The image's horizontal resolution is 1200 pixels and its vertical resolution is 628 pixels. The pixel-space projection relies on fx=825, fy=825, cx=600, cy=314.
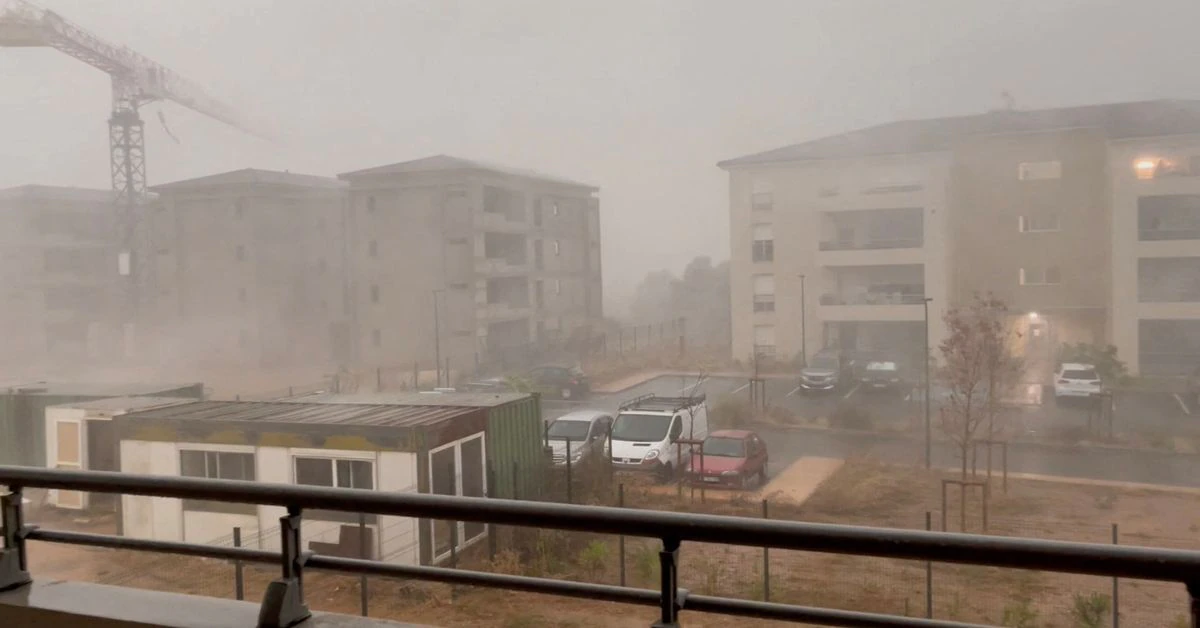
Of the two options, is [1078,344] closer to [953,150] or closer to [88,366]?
[953,150]

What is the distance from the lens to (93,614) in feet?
3.58

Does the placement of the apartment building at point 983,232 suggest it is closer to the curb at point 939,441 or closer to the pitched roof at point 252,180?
the curb at point 939,441

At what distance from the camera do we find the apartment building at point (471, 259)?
17.6 ft

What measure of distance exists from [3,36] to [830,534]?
20.7 feet

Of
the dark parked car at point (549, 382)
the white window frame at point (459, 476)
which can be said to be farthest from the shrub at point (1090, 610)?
the dark parked car at point (549, 382)

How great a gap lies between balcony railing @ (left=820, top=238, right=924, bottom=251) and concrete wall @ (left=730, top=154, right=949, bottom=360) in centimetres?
3

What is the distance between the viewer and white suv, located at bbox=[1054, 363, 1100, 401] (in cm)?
367

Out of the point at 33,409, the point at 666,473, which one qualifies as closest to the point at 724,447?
the point at 666,473

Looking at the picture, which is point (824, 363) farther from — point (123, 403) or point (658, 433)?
point (123, 403)

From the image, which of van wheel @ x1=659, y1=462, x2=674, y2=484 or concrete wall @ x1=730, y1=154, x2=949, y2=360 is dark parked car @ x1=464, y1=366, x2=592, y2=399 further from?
van wheel @ x1=659, y1=462, x2=674, y2=484

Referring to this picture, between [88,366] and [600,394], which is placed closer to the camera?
[600,394]

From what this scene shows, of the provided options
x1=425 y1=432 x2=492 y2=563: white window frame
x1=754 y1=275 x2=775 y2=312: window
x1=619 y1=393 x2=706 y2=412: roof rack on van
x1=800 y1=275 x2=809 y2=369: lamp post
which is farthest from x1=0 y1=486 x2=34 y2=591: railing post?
x1=754 y1=275 x2=775 y2=312: window

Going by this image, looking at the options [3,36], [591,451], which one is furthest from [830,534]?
[3,36]

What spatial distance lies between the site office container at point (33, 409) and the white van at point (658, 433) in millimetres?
2146
